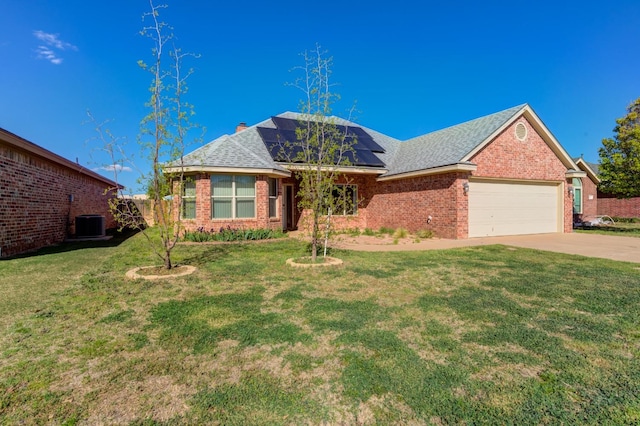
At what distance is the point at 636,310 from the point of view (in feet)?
15.0

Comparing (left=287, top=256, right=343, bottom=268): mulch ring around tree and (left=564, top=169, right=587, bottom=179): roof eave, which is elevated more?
(left=564, top=169, right=587, bottom=179): roof eave

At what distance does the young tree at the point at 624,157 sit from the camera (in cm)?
1624

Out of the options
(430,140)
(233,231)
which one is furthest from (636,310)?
(430,140)

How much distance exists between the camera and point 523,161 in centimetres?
1420

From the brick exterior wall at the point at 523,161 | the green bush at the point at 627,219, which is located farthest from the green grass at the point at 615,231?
the brick exterior wall at the point at 523,161

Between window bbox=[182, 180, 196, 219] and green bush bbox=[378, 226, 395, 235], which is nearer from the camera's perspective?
window bbox=[182, 180, 196, 219]

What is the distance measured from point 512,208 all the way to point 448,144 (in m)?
3.92

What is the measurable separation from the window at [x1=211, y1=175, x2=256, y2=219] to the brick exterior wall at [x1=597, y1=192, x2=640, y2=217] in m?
27.8

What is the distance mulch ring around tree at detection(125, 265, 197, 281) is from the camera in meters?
6.35

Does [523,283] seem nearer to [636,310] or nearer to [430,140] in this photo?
[636,310]

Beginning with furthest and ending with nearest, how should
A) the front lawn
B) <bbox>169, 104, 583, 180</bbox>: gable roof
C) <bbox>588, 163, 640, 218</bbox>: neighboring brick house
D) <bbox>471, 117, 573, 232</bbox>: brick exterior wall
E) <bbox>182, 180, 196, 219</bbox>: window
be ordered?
1. <bbox>588, 163, 640, 218</bbox>: neighboring brick house
2. the front lawn
3. <bbox>471, 117, 573, 232</bbox>: brick exterior wall
4. <bbox>182, 180, 196, 219</bbox>: window
5. <bbox>169, 104, 583, 180</bbox>: gable roof

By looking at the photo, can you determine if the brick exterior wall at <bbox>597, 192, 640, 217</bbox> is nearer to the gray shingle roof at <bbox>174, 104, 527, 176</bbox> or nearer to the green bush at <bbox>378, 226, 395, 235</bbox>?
the gray shingle roof at <bbox>174, 104, 527, 176</bbox>

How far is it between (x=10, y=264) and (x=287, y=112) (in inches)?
599

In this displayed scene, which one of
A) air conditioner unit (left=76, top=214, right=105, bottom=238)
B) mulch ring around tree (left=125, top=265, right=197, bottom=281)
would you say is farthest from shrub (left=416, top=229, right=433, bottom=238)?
air conditioner unit (left=76, top=214, right=105, bottom=238)
